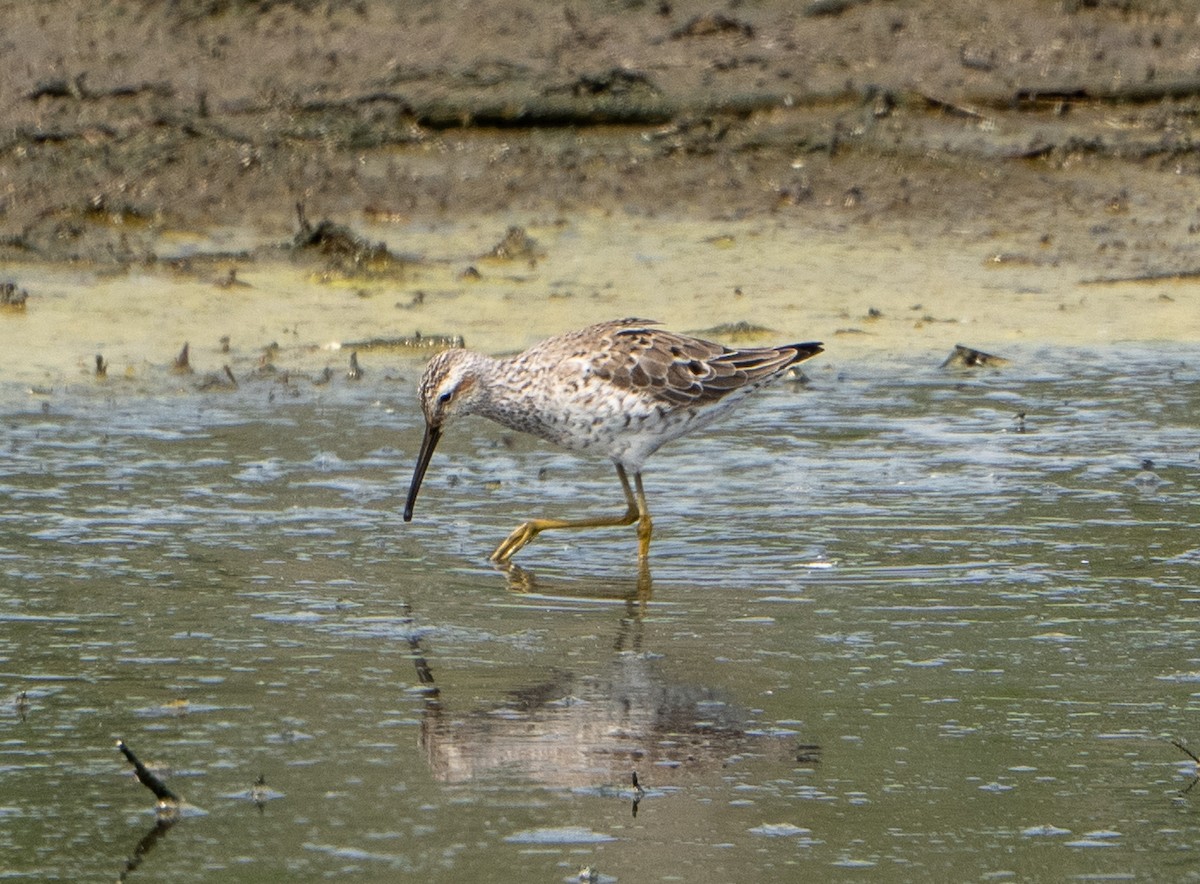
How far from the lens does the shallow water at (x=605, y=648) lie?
183 inches

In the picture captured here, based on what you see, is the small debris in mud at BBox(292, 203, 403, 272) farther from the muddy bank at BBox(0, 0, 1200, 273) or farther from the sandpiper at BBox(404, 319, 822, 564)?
the sandpiper at BBox(404, 319, 822, 564)

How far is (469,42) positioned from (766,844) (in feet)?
33.6

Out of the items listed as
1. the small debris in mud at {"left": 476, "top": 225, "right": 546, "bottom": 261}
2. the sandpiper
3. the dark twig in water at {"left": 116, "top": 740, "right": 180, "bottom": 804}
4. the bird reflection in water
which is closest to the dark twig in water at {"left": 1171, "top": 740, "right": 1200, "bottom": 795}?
the bird reflection in water

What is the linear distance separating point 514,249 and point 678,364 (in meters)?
4.84

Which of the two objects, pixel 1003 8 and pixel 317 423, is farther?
pixel 1003 8

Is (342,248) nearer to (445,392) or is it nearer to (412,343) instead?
(412,343)

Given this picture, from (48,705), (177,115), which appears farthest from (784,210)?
(48,705)

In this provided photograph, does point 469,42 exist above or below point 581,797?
above

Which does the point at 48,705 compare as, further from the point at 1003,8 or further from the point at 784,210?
the point at 1003,8

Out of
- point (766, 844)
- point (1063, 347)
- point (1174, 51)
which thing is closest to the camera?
point (766, 844)

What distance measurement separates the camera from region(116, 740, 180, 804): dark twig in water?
4.58m

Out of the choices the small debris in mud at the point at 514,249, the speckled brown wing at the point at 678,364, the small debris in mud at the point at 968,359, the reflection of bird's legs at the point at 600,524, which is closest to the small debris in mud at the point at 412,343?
the small debris in mud at the point at 514,249

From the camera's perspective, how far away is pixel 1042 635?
→ 20.7 feet

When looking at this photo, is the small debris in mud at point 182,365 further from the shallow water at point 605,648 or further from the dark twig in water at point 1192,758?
the dark twig in water at point 1192,758
